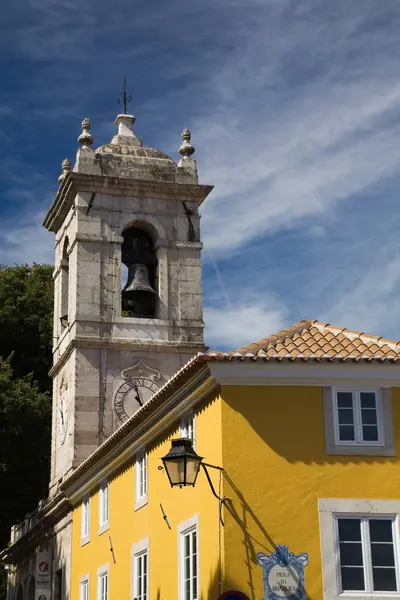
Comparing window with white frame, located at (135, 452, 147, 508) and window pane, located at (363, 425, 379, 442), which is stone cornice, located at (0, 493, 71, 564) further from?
window pane, located at (363, 425, 379, 442)

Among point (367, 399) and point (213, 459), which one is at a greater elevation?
point (367, 399)

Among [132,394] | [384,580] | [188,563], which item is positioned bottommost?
[384,580]

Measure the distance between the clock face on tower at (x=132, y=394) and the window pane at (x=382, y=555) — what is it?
13.4 meters

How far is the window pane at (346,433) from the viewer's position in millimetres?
16984

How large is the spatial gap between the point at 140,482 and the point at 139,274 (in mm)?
9835

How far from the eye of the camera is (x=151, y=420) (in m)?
20.4

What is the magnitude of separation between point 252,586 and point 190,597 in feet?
6.86

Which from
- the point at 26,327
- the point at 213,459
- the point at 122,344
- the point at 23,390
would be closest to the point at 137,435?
the point at 213,459

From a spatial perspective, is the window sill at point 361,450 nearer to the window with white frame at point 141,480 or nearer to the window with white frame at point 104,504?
the window with white frame at point 141,480

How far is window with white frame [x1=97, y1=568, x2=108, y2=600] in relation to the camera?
923 inches

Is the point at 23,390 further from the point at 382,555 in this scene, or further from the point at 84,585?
the point at 382,555

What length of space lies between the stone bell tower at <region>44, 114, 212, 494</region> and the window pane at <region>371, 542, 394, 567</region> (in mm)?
13519

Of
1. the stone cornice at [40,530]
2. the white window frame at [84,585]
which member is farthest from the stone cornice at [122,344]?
the white window frame at [84,585]

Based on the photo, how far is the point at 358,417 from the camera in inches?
677
